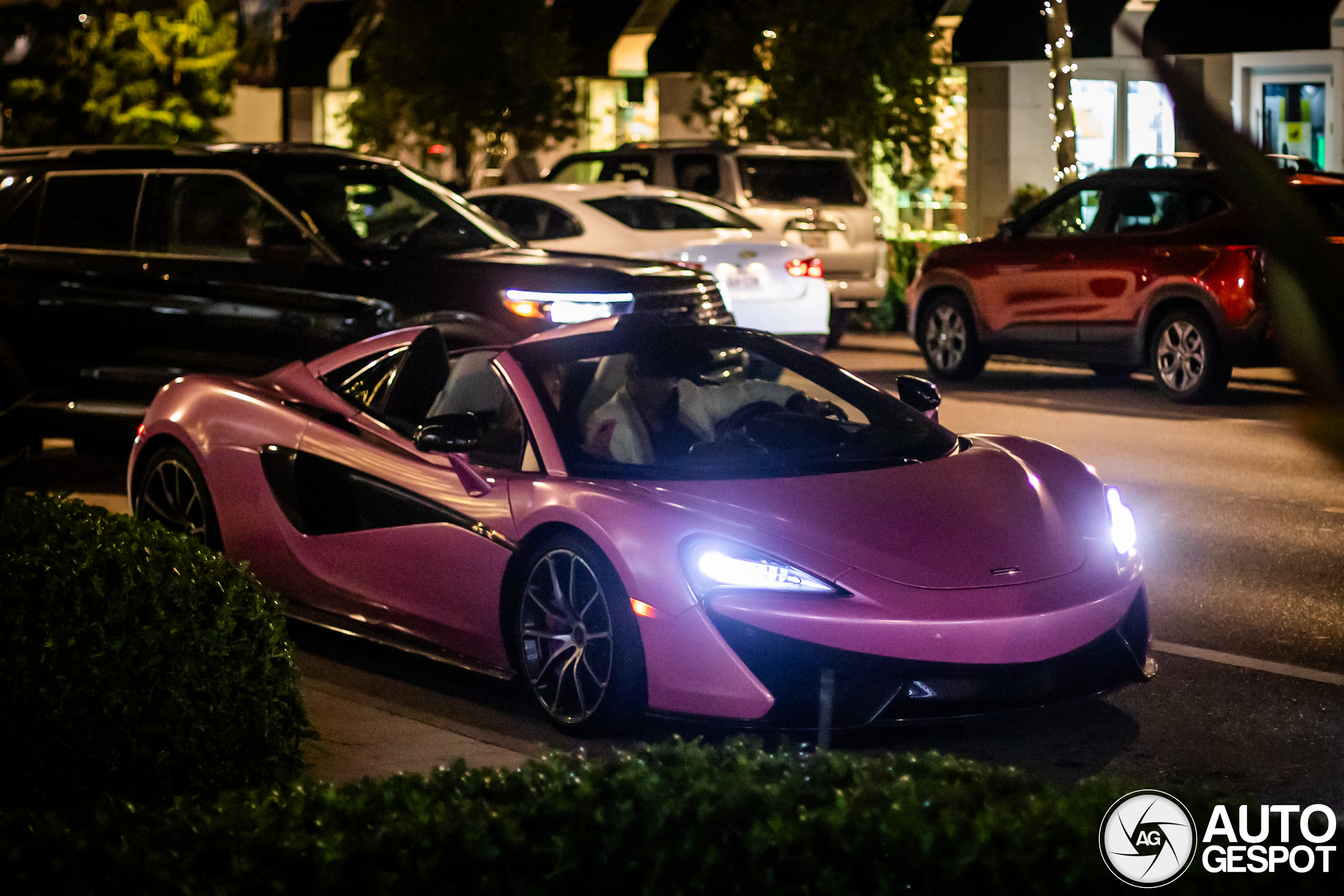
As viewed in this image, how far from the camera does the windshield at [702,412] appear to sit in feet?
21.2

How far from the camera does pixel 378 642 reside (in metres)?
6.88

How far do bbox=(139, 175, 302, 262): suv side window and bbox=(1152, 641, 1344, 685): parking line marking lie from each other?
6065 millimetres

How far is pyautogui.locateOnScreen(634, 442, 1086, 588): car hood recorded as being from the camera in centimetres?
572

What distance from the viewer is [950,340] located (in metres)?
17.9

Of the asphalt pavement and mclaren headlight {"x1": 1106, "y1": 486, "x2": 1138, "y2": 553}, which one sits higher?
mclaren headlight {"x1": 1106, "y1": 486, "x2": 1138, "y2": 553}

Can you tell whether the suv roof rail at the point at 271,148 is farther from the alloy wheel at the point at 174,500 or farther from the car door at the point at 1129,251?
the car door at the point at 1129,251

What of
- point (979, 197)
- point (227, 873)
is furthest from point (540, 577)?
point (979, 197)

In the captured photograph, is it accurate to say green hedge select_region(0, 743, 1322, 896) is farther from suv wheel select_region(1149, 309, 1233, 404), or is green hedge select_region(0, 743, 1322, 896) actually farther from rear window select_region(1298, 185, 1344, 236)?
suv wheel select_region(1149, 309, 1233, 404)

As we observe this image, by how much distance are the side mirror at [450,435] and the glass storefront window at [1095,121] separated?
2509cm

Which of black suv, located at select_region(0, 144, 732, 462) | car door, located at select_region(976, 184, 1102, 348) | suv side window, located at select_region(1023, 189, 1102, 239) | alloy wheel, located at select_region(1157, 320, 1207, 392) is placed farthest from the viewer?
suv side window, located at select_region(1023, 189, 1102, 239)

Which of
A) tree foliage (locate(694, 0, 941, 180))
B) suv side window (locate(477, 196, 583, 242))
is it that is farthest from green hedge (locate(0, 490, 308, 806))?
tree foliage (locate(694, 0, 941, 180))

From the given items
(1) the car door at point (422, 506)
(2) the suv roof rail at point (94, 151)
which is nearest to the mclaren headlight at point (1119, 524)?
(1) the car door at point (422, 506)

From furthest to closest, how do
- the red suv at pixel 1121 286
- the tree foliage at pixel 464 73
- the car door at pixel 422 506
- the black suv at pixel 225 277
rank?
the tree foliage at pixel 464 73
the red suv at pixel 1121 286
the black suv at pixel 225 277
the car door at pixel 422 506

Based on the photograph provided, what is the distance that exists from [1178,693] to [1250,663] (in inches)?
21.7
